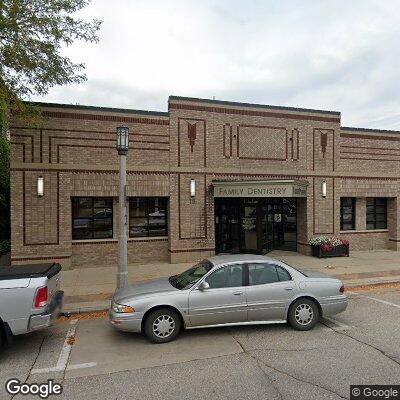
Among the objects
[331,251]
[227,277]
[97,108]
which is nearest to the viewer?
[227,277]

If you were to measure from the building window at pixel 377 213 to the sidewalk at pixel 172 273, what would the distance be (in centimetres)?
176

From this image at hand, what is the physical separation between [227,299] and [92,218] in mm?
7848

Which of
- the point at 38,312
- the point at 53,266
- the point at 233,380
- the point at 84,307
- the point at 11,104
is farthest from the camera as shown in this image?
the point at 11,104

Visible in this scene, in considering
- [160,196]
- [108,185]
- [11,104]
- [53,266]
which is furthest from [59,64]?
[53,266]

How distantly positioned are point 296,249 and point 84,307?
10.3 metres

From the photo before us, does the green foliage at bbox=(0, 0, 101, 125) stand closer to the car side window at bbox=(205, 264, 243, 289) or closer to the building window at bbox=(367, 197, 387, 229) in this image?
the car side window at bbox=(205, 264, 243, 289)

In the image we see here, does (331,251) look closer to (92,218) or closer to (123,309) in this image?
(92,218)

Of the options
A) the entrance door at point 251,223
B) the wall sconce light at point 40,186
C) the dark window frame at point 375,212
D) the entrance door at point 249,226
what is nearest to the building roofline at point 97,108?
the wall sconce light at point 40,186

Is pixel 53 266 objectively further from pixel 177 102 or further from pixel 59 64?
pixel 177 102

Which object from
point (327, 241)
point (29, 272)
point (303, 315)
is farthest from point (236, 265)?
point (327, 241)

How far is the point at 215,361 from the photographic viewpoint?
15.8 ft

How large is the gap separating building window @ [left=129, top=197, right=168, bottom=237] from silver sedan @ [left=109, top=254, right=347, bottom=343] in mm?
6313

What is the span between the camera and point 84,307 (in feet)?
24.0

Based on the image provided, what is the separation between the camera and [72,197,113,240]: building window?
12.0m
